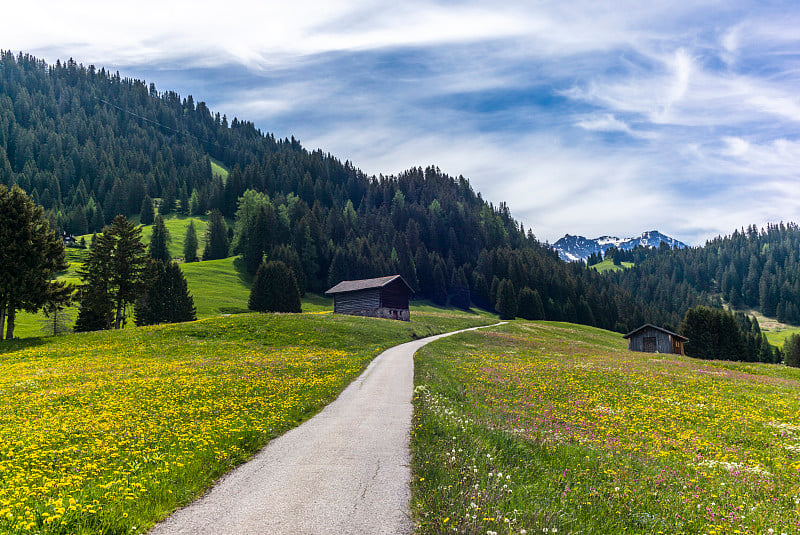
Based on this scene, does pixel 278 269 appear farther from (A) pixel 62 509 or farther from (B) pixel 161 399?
A: (A) pixel 62 509

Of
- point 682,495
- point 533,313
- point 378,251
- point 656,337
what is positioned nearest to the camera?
point 682,495

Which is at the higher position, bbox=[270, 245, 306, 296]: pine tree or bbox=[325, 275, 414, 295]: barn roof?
bbox=[270, 245, 306, 296]: pine tree

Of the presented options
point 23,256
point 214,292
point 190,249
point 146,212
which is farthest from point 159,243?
point 23,256

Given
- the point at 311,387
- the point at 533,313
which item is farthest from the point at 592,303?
the point at 311,387

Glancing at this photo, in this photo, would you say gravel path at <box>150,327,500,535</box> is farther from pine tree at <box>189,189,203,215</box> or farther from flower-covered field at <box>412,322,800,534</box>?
pine tree at <box>189,189,203,215</box>

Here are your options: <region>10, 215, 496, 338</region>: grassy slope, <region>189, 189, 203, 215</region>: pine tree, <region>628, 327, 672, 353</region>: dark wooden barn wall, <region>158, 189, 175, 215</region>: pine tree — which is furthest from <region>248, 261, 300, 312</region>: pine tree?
<region>158, 189, 175, 215</region>: pine tree

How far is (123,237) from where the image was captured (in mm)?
56688

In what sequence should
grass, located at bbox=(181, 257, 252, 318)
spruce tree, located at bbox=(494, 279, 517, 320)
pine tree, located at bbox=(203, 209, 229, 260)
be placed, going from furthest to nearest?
pine tree, located at bbox=(203, 209, 229, 260) < spruce tree, located at bbox=(494, 279, 517, 320) < grass, located at bbox=(181, 257, 252, 318)

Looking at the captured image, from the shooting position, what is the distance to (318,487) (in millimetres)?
8812

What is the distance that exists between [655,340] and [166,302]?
78.2 meters

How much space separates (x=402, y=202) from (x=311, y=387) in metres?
177

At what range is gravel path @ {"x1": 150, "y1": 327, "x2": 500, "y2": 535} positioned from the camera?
7.23m

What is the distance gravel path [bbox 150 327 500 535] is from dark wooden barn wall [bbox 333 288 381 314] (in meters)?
65.1

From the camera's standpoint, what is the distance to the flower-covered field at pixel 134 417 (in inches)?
311
